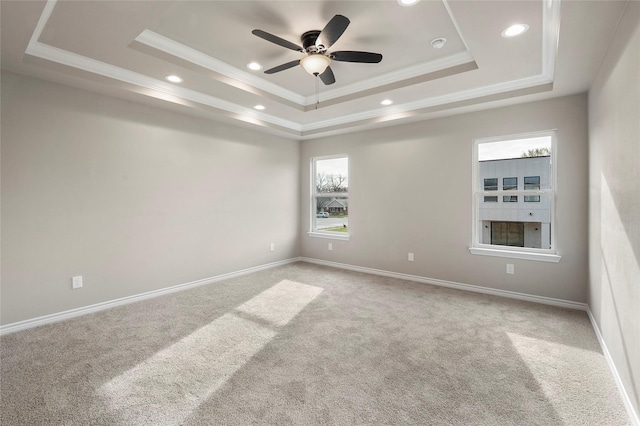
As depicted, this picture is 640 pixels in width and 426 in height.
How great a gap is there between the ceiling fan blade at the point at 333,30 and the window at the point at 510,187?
293 cm

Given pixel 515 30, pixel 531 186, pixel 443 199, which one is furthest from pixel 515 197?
pixel 515 30

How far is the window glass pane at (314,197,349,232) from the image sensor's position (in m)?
5.59

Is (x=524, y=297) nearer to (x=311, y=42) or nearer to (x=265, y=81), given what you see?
(x=311, y=42)

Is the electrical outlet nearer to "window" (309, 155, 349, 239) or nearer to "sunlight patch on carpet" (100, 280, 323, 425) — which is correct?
"sunlight patch on carpet" (100, 280, 323, 425)

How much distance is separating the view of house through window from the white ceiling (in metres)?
0.60

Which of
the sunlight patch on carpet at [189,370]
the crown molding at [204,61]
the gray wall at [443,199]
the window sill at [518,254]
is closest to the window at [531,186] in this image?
the gray wall at [443,199]

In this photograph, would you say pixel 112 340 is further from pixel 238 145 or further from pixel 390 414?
pixel 238 145

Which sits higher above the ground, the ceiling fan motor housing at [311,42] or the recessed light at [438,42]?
the recessed light at [438,42]

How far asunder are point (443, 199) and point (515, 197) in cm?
87

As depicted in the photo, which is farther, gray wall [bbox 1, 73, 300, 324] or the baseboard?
gray wall [bbox 1, 73, 300, 324]

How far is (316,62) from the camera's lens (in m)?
2.73

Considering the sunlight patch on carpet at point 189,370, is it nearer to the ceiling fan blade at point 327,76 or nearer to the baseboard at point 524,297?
the baseboard at point 524,297

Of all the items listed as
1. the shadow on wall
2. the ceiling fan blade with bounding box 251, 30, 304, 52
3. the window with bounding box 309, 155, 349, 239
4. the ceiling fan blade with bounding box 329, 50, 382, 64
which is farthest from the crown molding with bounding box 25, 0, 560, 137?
the shadow on wall

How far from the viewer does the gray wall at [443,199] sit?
344 cm
